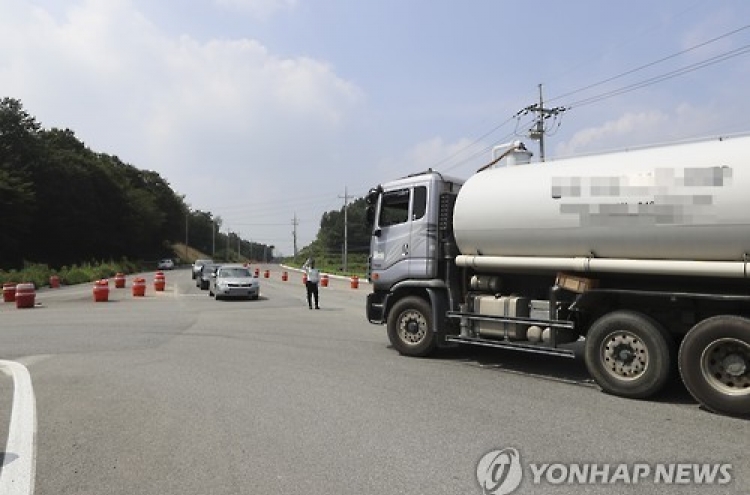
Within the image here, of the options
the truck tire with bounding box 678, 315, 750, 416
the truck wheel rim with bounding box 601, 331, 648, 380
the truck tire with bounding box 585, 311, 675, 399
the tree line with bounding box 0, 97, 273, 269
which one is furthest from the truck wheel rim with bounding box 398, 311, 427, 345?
the tree line with bounding box 0, 97, 273, 269

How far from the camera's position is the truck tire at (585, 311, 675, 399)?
698 cm

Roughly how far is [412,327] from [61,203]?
7189 cm

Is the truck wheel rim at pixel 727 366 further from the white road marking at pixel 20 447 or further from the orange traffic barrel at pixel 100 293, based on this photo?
the orange traffic barrel at pixel 100 293

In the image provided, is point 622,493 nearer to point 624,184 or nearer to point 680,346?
point 680,346

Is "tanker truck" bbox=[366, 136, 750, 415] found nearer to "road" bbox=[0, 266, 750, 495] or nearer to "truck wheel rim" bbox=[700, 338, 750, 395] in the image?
"truck wheel rim" bbox=[700, 338, 750, 395]

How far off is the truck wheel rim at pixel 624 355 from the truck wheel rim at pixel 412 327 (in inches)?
130

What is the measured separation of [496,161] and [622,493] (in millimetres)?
6151

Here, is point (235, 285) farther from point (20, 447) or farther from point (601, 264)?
point (20, 447)

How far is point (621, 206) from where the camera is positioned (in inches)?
289

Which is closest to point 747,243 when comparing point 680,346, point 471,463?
point 680,346

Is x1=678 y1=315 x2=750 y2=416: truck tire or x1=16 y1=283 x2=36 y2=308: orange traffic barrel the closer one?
x1=678 y1=315 x2=750 y2=416: truck tire

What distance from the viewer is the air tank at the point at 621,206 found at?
21.5 ft

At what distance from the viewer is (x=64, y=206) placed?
235ft

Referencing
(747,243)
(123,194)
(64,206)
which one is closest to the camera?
(747,243)
